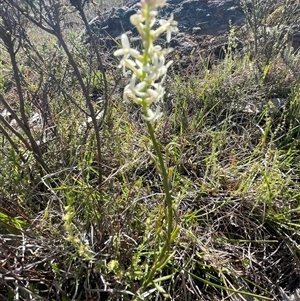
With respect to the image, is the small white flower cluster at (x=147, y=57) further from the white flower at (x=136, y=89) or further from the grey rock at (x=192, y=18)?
the grey rock at (x=192, y=18)

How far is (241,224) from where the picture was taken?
1762 mm

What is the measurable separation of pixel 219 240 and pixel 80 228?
0.65 m

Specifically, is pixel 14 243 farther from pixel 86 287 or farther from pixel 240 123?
pixel 240 123

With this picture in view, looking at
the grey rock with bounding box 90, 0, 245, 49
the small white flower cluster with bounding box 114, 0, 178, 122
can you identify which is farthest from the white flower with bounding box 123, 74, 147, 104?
the grey rock with bounding box 90, 0, 245, 49

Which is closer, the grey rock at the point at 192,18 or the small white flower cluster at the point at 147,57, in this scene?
the small white flower cluster at the point at 147,57

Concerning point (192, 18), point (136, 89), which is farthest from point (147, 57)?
point (192, 18)

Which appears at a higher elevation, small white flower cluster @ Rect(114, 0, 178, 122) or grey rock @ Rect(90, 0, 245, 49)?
small white flower cluster @ Rect(114, 0, 178, 122)

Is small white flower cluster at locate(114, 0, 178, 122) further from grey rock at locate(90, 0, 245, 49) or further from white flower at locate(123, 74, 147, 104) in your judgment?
grey rock at locate(90, 0, 245, 49)

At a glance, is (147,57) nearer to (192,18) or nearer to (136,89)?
(136,89)

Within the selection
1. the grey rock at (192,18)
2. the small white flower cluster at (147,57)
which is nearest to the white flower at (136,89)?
the small white flower cluster at (147,57)

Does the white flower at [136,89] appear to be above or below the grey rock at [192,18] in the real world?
above

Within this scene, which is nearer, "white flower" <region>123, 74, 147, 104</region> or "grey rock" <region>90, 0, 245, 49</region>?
"white flower" <region>123, 74, 147, 104</region>

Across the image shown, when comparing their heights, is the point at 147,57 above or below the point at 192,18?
above

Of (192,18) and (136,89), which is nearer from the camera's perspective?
(136,89)
